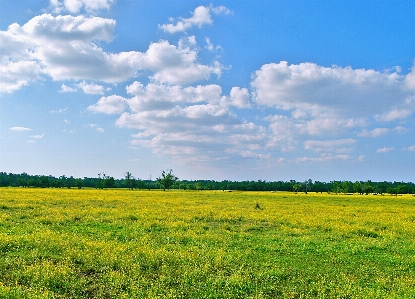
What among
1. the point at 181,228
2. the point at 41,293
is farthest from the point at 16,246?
the point at 181,228

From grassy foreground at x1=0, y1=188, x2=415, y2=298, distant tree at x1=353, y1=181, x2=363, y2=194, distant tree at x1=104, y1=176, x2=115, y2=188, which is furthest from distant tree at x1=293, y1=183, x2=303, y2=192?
grassy foreground at x1=0, y1=188, x2=415, y2=298

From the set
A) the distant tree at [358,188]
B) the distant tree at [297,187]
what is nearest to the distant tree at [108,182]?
the distant tree at [297,187]

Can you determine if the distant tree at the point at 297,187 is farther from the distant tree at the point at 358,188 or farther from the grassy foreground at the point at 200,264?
the grassy foreground at the point at 200,264

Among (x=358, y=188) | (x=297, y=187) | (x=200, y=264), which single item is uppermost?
(x=200, y=264)

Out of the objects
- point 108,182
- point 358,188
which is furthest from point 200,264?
point 358,188

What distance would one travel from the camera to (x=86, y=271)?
12.0m

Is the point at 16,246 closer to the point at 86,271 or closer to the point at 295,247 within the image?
the point at 86,271

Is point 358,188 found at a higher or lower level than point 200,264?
lower

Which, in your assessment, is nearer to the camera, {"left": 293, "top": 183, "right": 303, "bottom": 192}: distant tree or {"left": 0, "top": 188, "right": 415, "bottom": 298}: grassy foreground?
{"left": 0, "top": 188, "right": 415, "bottom": 298}: grassy foreground

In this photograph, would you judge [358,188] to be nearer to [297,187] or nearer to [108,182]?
[297,187]

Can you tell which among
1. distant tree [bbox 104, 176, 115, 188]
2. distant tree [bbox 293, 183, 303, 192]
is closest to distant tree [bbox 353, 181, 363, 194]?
distant tree [bbox 293, 183, 303, 192]

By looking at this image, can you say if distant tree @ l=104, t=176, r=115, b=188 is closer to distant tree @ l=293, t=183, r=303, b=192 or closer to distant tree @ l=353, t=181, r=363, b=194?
distant tree @ l=293, t=183, r=303, b=192

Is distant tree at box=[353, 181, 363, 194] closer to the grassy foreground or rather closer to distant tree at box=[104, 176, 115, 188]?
distant tree at box=[104, 176, 115, 188]

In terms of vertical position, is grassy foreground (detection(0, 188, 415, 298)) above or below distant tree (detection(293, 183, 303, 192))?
above
